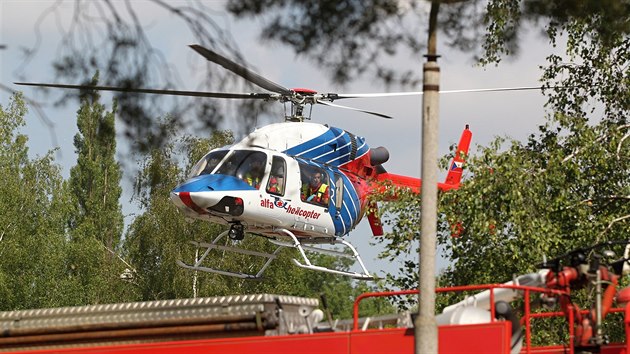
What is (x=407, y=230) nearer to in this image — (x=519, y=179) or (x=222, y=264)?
(x=519, y=179)

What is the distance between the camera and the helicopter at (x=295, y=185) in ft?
91.9

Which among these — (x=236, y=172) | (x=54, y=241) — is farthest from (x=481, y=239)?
(x=54, y=241)

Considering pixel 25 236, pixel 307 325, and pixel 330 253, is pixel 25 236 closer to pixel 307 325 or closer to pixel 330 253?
pixel 330 253

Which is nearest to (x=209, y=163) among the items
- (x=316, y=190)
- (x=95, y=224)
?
(x=316, y=190)

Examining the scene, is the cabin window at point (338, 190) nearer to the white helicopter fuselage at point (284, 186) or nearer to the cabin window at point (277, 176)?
→ the white helicopter fuselage at point (284, 186)

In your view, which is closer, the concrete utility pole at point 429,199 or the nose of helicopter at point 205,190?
the concrete utility pole at point 429,199

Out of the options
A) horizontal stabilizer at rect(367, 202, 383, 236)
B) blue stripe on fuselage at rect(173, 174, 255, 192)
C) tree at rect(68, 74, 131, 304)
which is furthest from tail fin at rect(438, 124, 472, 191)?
tree at rect(68, 74, 131, 304)

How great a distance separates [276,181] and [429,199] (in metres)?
17.6

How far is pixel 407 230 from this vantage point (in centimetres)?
2492

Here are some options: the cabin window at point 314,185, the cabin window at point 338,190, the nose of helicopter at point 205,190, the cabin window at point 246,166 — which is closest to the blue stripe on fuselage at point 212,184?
the nose of helicopter at point 205,190

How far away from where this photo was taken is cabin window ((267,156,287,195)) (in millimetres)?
28500

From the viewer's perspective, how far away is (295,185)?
29.0 metres

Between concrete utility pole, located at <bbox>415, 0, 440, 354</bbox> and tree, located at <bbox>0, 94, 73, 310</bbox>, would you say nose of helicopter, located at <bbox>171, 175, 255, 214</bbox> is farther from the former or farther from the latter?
tree, located at <bbox>0, 94, 73, 310</bbox>

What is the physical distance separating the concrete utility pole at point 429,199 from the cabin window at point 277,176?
17.0 m
